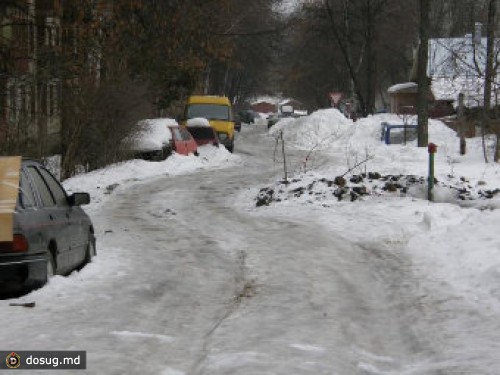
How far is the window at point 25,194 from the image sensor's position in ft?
25.5

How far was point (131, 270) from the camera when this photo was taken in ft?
31.6

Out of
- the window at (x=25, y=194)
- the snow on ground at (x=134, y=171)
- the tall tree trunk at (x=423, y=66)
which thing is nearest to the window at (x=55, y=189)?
the window at (x=25, y=194)

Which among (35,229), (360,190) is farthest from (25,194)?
(360,190)

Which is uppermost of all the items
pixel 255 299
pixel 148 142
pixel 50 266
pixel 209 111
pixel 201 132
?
pixel 209 111

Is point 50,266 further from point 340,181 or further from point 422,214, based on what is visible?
point 340,181

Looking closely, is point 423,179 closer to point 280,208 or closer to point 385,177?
point 385,177

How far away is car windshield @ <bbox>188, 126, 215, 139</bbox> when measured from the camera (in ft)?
104

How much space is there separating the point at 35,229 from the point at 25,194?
43 centimetres

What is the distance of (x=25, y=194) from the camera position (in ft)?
25.9

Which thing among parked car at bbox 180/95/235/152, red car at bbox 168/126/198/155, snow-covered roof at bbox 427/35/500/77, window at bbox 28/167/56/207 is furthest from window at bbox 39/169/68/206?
parked car at bbox 180/95/235/152

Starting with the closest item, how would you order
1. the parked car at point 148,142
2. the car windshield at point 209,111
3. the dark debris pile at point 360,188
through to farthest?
the dark debris pile at point 360,188 → the parked car at point 148,142 → the car windshield at point 209,111

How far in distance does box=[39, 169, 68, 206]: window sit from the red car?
1722 cm

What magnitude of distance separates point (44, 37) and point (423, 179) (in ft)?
29.2

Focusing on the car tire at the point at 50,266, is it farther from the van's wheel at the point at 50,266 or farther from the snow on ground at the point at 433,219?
the snow on ground at the point at 433,219
